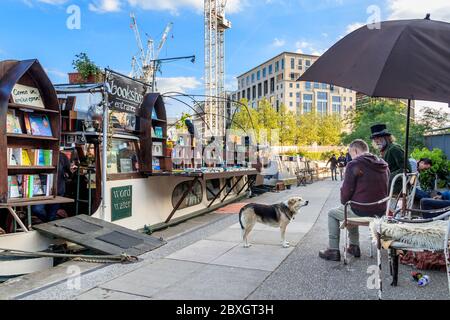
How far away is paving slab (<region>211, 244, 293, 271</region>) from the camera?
4875 mm

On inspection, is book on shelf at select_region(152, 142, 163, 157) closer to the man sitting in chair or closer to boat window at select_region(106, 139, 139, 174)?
boat window at select_region(106, 139, 139, 174)

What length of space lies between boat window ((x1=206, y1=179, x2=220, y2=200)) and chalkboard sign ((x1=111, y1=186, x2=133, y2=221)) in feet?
12.3

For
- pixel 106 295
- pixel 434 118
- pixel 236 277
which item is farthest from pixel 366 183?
pixel 434 118

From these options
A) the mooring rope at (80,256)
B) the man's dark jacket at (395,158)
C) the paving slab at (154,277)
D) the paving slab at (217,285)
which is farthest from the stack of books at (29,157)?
the man's dark jacket at (395,158)

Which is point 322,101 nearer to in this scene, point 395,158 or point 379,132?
point 379,132

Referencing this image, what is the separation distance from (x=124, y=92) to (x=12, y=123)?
2.42 m

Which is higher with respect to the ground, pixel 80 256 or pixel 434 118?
pixel 434 118

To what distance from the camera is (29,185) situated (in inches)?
213

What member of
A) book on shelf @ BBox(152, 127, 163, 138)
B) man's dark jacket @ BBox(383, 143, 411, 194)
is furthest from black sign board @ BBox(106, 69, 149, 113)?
man's dark jacket @ BBox(383, 143, 411, 194)

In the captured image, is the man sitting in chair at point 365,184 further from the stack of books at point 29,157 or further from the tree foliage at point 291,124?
the tree foliage at point 291,124

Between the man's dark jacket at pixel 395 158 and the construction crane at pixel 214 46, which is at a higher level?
the construction crane at pixel 214 46

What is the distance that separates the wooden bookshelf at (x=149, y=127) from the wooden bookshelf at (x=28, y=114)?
7.57 ft

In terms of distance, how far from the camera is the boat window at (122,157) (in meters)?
7.15
